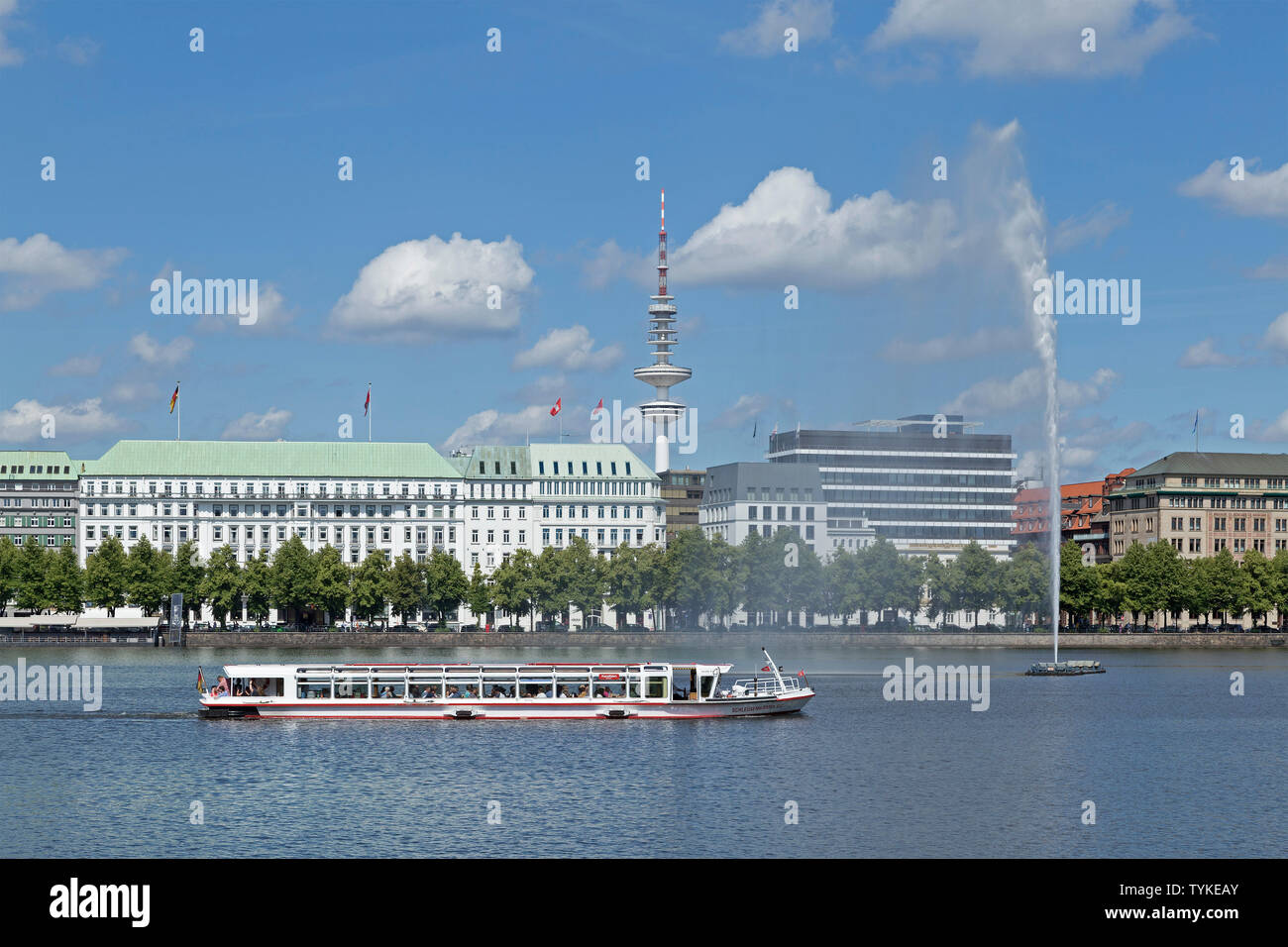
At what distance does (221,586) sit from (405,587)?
16093 mm

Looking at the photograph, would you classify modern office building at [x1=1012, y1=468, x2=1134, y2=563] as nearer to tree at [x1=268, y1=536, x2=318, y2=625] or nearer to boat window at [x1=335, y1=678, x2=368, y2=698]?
tree at [x1=268, y1=536, x2=318, y2=625]

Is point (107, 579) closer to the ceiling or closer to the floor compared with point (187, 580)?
closer to the ceiling

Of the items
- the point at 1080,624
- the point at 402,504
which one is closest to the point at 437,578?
the point at 402,504

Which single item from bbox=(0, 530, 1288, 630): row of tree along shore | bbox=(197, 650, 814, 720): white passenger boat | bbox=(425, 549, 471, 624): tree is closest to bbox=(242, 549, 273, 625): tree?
bbox=(0, 530, 1288, 630): row of tree along shore

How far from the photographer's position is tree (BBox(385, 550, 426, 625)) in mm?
140000

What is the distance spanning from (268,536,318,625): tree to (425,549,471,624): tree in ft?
34.4

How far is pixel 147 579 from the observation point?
13762 centimetres

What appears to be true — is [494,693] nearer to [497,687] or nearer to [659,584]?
[497,687]

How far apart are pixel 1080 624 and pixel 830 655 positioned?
Answer: 46621 mm

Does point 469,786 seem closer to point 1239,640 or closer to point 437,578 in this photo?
point 437,578

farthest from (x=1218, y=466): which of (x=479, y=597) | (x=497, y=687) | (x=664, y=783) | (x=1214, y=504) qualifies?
(x=664, y=783)

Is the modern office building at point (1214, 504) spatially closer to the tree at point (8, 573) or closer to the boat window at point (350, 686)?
the tree at point (8, 573)

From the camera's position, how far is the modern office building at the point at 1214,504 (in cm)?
17512

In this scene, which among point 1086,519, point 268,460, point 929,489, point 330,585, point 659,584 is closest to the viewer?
point 330,585
